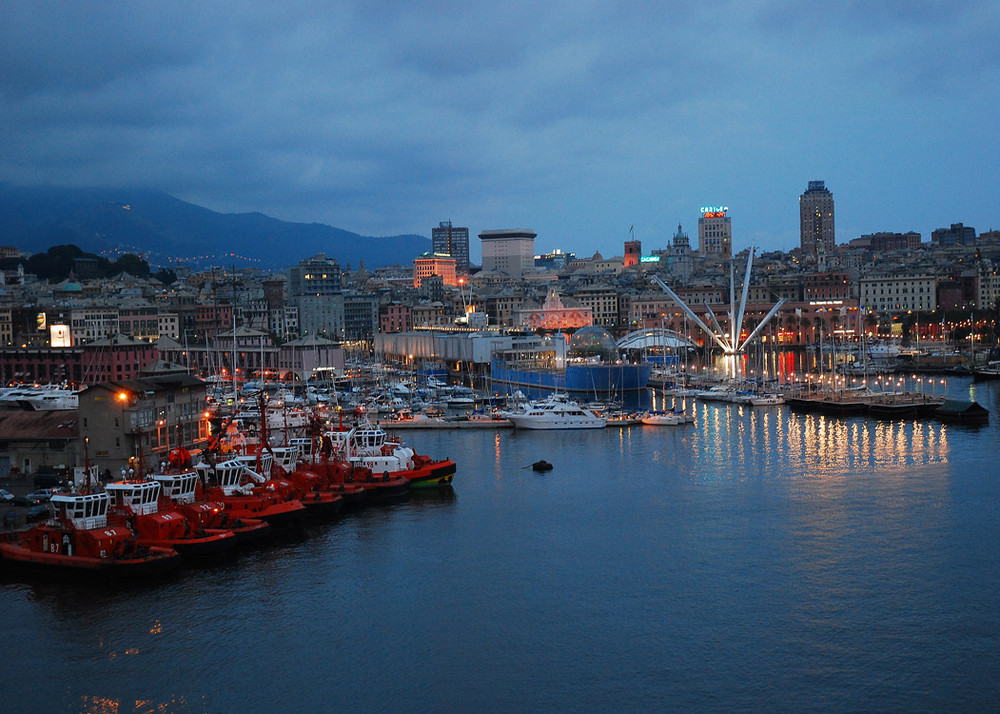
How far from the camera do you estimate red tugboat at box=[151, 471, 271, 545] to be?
13633 millimetres

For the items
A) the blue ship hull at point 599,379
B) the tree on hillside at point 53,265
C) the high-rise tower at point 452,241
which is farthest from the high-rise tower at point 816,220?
the blue ship hull at point 599,379

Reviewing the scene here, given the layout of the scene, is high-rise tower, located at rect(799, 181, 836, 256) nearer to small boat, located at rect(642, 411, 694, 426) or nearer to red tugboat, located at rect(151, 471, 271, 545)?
small boat, located at rect(642, 411, 694, 426)

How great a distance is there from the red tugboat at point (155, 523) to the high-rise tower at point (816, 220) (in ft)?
347

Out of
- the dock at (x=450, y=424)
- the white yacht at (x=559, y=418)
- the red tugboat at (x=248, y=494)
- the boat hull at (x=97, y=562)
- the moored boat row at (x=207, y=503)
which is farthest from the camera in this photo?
the dock at (x=450, y=424)

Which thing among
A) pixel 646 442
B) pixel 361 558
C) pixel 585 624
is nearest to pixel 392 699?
pixel 585 624

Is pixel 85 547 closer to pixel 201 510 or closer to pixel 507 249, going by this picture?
pixel 201 510

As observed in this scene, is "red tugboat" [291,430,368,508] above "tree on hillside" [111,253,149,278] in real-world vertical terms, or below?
below

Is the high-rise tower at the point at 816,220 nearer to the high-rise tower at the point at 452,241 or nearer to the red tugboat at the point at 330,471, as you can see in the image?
the high-rise tower at the point at 452,241

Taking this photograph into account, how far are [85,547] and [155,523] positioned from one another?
0.88 meters

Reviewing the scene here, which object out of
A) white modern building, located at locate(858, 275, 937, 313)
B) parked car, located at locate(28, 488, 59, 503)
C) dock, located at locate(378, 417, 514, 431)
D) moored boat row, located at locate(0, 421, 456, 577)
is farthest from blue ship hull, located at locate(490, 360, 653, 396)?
white modern building, located at locate(858, 275, 937, 313)

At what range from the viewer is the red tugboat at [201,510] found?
13.6m

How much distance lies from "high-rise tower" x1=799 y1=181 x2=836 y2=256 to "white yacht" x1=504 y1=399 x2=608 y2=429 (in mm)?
91898

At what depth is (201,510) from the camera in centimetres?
1369

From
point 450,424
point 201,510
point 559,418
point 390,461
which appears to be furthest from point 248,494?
Result: point 559,418
